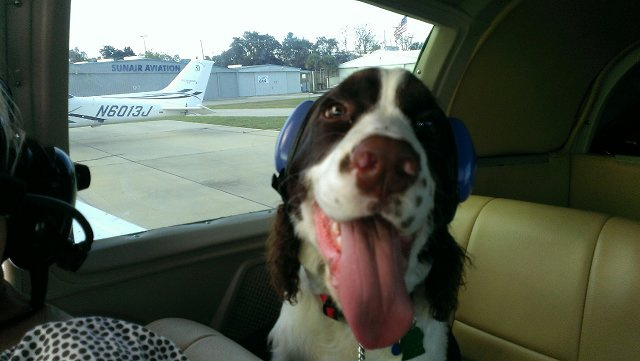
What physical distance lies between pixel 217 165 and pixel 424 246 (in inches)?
74.5

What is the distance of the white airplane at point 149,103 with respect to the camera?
2.28 metres

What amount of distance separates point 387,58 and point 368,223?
1468 mm

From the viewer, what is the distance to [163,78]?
8.76 ft

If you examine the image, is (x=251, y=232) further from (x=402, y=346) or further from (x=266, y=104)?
(x=402, y=346)

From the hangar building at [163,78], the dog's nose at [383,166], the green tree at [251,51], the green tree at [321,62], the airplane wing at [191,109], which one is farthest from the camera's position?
the airplane wing at [191,109]

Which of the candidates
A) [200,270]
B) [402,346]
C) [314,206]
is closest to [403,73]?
[314,206]

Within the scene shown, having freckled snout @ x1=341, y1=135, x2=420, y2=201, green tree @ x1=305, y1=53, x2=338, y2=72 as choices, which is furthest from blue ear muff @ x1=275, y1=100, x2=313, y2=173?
green tree @ x1=305, y1=53, x2=338, y2=72

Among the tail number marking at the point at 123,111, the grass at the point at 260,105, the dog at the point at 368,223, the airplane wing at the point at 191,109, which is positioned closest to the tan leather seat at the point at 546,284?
the dog at the point at 368,223

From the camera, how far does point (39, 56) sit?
5.96 ft

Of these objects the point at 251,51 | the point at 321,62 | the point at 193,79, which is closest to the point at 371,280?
the point at 321,62

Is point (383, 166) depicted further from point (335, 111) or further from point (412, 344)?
point (412, 344)

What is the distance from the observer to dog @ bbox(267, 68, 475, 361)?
4.29 feet

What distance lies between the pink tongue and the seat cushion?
339 millimetres

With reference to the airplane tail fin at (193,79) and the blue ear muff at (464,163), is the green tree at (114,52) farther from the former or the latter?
the blue ear muff at (464,163)
